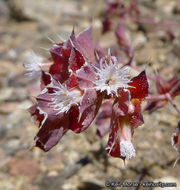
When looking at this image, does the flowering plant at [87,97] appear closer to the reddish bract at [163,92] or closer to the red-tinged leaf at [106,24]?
the reddish bract at [163,92]

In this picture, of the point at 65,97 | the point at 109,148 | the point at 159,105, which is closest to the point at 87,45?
the point at 65,97

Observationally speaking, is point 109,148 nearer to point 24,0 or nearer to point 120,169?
point 120,169

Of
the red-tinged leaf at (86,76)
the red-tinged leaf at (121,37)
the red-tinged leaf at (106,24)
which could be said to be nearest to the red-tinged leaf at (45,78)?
the red-tinged leaf at (86,76)

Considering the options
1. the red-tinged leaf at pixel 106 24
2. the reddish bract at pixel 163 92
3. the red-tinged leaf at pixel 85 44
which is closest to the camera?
the red-tinged leaf at pixel 85 44

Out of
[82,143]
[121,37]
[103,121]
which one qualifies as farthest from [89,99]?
[121,37]


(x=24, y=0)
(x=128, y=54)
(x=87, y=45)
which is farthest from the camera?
(x=24, y=0)

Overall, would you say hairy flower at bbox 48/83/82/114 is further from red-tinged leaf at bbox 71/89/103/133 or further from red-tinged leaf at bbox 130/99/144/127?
red-tinged leaf at bbox 130/99/144/127

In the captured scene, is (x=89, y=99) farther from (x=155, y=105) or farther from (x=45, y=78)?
(x=155, y=105)

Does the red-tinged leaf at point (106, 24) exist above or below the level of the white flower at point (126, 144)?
above
